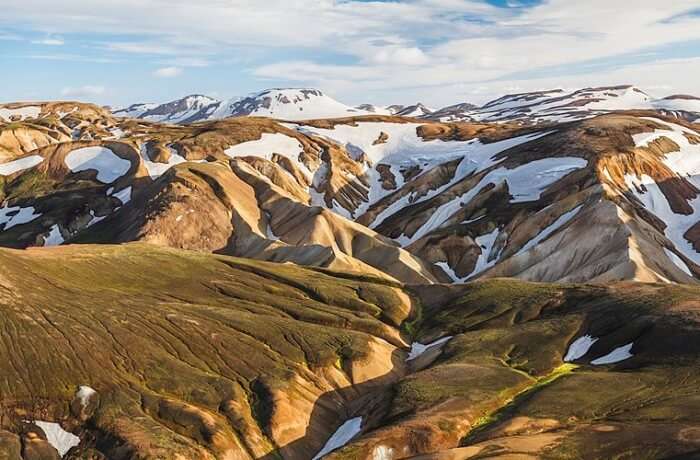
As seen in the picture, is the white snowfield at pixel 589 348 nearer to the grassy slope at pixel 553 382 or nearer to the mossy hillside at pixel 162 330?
the grassy slope at pixel 553 382

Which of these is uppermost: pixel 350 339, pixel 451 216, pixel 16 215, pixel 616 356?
pixel 616 356

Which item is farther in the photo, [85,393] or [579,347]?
[579,347]

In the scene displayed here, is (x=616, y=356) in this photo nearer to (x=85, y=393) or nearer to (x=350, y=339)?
(x=350, y=339)

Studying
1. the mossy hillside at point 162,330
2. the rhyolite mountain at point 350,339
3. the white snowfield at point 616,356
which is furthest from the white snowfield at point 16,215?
the white snowfield at point 616,356

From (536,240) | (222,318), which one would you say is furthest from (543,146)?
(222,318)

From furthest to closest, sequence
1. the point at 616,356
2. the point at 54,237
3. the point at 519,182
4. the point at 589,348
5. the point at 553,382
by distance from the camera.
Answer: the point at 519,182
the point at 54,237
the point at 589,348
the point at 616,356
the point at 553,382

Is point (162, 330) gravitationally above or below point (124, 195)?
above

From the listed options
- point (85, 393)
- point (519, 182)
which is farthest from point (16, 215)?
point (519, 182)

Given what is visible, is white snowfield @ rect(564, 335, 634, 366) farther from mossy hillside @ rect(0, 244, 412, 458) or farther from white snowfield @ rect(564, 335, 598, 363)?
mossy hillside @ rect(0, 244, 412, 458)
